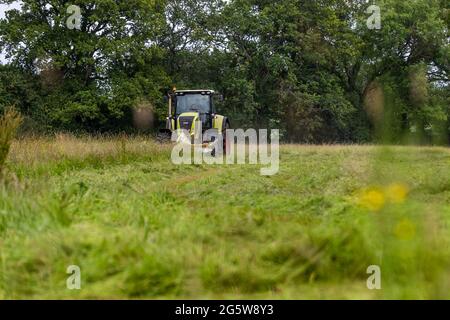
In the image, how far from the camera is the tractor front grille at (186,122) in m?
15.4

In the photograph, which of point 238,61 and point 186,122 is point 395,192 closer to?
point 186,122

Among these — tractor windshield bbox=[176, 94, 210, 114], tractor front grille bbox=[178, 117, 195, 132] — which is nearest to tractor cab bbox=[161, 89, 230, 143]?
tractor windshield bbox=[176, 94, 210, 114]

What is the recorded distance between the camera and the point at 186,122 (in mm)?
15438

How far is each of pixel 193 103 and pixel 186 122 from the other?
1.18m

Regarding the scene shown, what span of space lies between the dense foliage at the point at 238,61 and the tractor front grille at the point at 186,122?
36.3 feet

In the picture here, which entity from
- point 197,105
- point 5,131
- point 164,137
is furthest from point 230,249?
point 197,105

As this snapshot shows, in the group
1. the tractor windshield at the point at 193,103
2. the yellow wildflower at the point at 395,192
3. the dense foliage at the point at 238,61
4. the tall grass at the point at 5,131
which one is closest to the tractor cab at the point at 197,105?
the tractor windshield at the point at 193,103

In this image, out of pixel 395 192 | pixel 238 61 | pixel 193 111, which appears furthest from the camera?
pixel 238 61

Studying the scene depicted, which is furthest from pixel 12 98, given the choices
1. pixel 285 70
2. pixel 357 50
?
pixel 357 50

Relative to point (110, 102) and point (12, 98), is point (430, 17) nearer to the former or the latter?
point (110, 102)

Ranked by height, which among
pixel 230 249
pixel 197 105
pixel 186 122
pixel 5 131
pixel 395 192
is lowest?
pixel 230 249

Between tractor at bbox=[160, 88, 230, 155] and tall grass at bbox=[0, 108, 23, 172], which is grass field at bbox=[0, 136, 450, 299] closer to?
tall grass at bbox=[0, 108, 23, 172]

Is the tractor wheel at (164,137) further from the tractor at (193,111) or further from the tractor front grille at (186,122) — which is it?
the tractor front grille at (186,122)

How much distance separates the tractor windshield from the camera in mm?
16297
